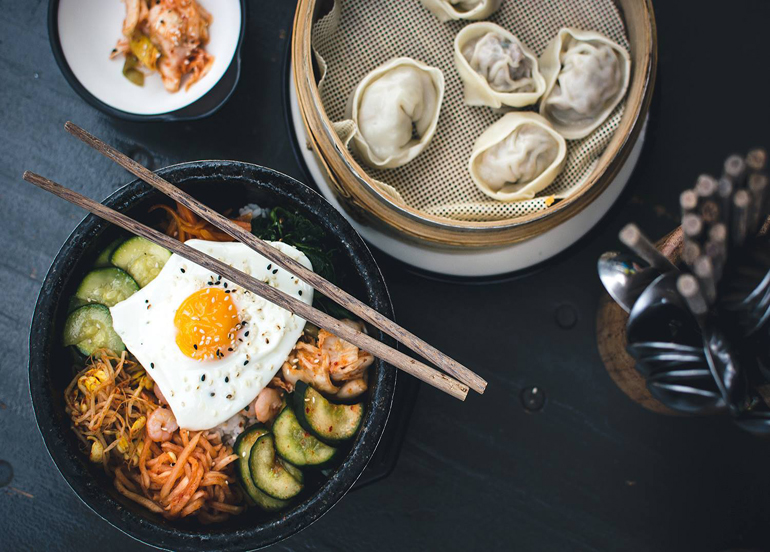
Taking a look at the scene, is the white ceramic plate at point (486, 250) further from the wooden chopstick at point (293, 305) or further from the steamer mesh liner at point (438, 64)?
the wooden chopstick at point (293, 305)

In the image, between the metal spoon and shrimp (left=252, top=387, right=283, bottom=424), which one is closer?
the metal spoon

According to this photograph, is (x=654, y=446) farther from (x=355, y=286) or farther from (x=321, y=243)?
(x=321, y=243)

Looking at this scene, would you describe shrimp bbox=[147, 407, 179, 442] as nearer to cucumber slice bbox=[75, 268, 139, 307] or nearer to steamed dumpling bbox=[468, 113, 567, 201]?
cucumber slice bbox=[75, 268, 139, 307]

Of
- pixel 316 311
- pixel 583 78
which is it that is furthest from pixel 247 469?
pixel 583 78

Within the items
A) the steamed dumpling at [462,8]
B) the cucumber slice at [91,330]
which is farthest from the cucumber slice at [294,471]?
the steamed dumpling at [462,8]

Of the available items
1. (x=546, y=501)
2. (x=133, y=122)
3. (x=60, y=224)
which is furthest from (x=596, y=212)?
(x=60, y=224)

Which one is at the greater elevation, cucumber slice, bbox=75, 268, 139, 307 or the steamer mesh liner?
the steamer mesh liner

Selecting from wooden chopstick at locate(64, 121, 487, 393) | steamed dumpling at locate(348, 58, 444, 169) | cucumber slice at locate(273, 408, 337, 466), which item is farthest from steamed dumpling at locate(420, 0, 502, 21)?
cucumber slice at locate(273, 408, 337, 466)
